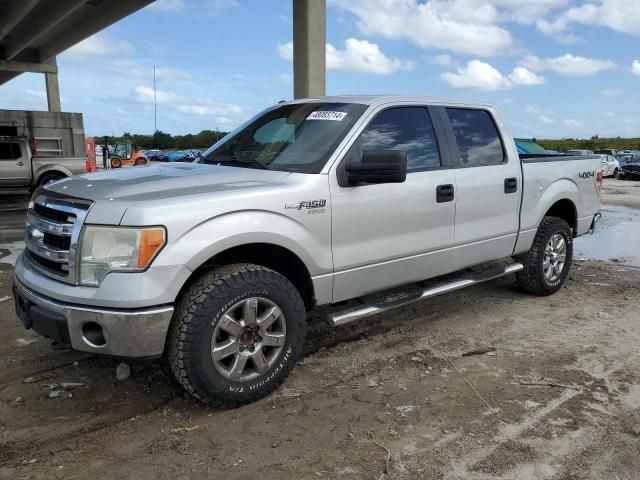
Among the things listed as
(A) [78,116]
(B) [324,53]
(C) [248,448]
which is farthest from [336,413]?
(A) [78,116]

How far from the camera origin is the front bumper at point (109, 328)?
286 cm

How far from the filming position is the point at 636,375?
12.6ft

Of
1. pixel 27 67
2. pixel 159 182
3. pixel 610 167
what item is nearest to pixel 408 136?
pixel 159 182

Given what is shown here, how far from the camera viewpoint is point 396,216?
3.94m

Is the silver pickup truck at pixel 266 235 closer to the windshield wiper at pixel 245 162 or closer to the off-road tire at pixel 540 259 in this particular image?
the windshield wiper at pixel 245 162

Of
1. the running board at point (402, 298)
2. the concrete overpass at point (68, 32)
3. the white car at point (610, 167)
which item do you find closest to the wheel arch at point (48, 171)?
the concrete overpass at point (68, 32)

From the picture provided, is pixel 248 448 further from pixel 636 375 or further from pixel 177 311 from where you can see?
pixel 636 375

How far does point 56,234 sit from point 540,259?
438 centimetres

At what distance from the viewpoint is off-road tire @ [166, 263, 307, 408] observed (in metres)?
3.00

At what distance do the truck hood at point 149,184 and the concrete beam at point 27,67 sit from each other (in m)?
33.5

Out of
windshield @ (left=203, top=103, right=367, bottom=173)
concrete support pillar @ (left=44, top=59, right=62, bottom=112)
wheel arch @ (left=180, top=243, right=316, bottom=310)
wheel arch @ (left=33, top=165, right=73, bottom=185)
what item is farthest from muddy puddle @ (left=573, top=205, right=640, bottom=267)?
concrete support pillar @ (left=44, top=59, right=62, bottom=112)

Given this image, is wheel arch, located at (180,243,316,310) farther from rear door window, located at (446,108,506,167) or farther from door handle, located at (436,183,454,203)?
rear door window, located at (446,108,506,167)

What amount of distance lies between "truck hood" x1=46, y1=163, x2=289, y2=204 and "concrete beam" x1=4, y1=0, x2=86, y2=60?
66.8 ft

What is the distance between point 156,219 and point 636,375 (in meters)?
3.35
